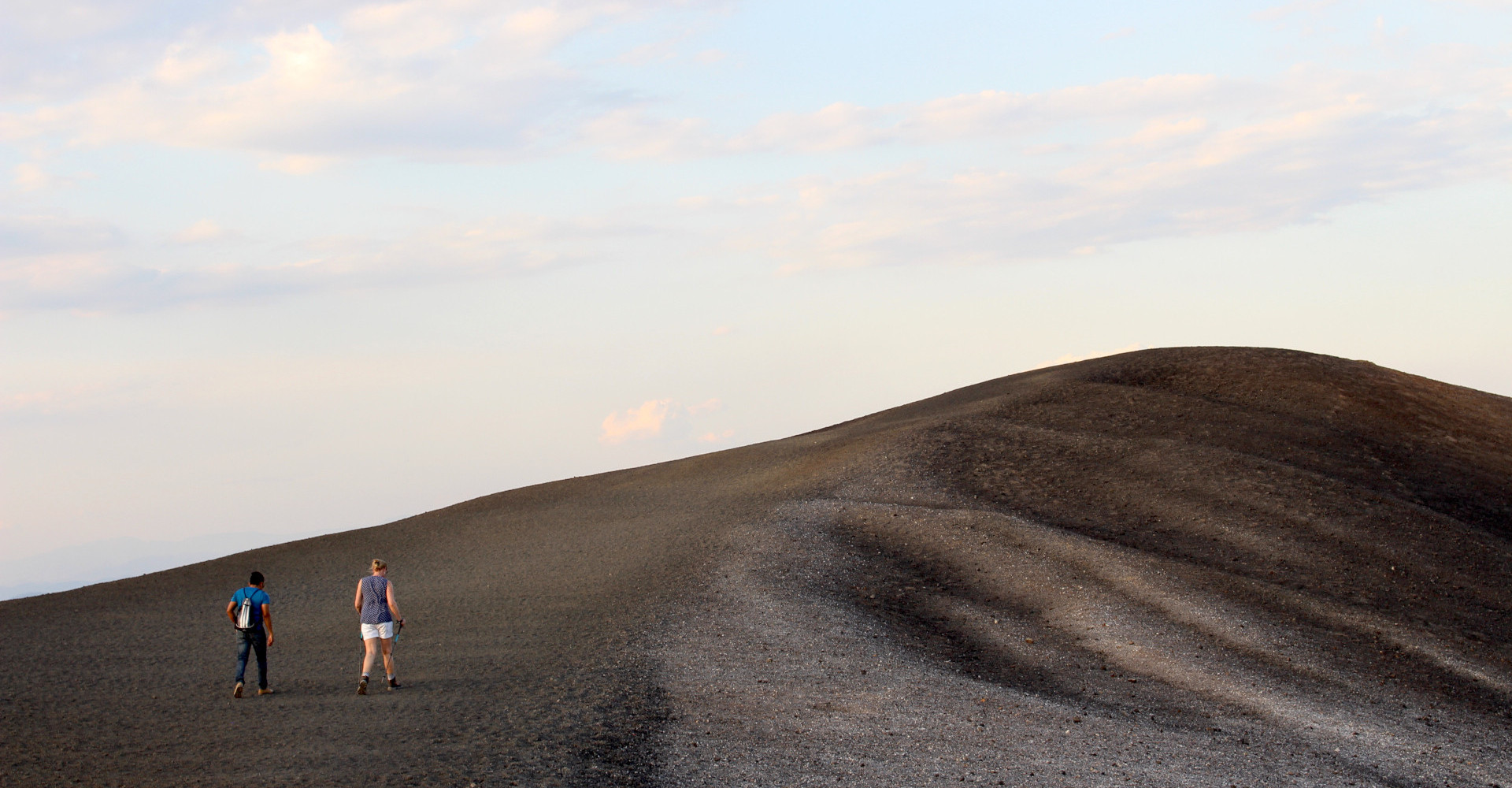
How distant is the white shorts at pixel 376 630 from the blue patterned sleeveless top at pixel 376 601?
0.06m

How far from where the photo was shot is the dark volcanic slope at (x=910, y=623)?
14.3 metres

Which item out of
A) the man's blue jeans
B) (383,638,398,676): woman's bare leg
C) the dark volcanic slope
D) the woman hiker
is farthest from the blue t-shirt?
(383,638,398,676): woman's bare leg

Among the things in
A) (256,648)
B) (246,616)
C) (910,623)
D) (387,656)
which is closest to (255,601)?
(246,616)

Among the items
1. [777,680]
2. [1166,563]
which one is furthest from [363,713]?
[1166,563]

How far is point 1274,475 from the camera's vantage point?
97.7 feet

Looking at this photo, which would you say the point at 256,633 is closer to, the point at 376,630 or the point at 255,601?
the point at 255,601

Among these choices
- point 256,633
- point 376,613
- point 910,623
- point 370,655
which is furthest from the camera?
point 910,623

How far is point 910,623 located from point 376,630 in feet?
35.7

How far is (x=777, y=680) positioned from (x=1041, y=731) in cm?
438

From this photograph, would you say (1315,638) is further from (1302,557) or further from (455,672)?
(455,672)

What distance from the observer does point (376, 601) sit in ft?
54.9

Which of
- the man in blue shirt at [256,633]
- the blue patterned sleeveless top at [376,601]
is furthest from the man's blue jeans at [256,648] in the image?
the blue patterned sleeveless top at [376,601]

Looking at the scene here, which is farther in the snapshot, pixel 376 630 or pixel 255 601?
pixel 255 601

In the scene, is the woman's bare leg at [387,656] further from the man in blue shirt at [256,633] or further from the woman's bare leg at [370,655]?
the man in blue shirt at [256,633]
